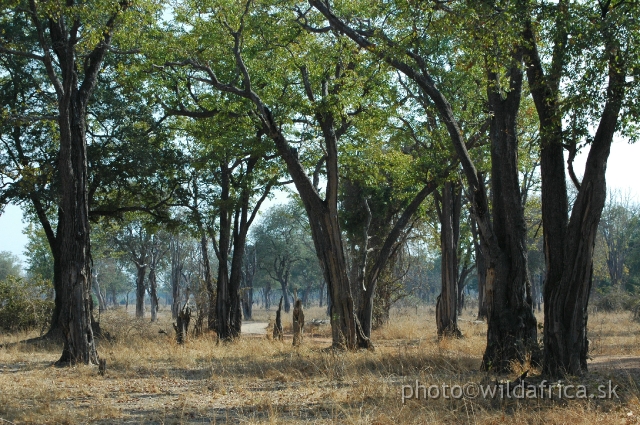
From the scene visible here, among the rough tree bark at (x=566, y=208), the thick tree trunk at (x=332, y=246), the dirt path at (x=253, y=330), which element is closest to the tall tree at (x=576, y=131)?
the rough tree bark at (x=566, y=208)

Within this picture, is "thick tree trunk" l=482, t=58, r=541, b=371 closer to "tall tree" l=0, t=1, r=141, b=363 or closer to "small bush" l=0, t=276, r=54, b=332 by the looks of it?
"tall tree" l=0, t=1, r=141, b=363

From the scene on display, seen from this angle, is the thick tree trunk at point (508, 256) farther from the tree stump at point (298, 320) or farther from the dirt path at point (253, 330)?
the dirt path at point (253, 330)

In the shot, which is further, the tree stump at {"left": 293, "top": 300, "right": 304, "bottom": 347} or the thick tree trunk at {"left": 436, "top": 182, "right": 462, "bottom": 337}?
the thick tree trunk at {"left": 436, "top": 182, "right": 462, "bottom": 337}

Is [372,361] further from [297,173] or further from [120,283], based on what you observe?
[120,283]

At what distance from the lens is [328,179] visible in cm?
1584

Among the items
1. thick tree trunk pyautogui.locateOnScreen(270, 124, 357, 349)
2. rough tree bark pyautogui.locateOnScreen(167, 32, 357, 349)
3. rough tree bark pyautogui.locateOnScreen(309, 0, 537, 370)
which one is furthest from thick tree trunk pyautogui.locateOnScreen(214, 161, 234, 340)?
rough tree bark pyautogui.locateOnScreen(309, 0, 537, 370)

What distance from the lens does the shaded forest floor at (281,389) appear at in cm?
754

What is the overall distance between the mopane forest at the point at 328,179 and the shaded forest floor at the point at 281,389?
60mm

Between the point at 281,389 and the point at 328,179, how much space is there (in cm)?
672

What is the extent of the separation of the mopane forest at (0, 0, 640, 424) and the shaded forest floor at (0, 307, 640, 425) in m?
0.06

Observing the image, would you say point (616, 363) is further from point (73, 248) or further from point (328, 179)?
point (73, 248)

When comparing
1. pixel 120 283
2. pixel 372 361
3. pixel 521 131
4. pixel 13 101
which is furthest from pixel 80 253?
pixel 120 283

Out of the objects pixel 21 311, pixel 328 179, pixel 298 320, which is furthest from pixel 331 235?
pixel 21 311

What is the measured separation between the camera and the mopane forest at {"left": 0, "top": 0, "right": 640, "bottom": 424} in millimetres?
8867
